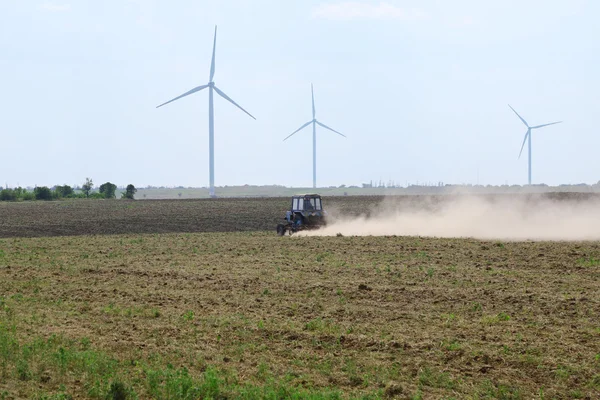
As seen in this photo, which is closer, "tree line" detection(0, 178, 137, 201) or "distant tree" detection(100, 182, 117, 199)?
→ "tree line" detection(0, 178, 137, 201)

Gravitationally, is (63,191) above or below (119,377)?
above

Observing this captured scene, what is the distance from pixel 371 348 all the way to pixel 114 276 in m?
15.8

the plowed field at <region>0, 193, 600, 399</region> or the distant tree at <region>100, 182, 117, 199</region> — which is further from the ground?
the distant tree at <region>100, 182, 117, 199</region>

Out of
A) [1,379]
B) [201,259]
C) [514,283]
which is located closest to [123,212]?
[201,259]

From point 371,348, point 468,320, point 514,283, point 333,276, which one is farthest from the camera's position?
point 333,276

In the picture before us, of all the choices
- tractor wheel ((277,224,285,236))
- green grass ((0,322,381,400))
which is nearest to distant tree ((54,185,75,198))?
tractor wheel ((277,224,285,236))

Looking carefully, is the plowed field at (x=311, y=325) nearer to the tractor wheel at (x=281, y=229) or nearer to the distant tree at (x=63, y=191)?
the tractor wheel at (x=281, y=229)

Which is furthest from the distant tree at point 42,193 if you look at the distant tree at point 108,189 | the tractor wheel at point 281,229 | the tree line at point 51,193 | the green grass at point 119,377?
the green grass at point 119,377

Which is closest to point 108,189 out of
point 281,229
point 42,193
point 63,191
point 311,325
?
point 63,191

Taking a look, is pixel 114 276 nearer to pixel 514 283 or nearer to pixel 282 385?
pixel 514 283

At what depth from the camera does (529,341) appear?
1734 centimetres

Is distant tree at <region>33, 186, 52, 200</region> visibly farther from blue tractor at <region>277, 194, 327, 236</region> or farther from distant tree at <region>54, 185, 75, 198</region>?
blue tractor at <region>277, 194, 327, 236</region>

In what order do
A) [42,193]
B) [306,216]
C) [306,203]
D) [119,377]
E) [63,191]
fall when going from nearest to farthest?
[119,377] → [306,216] → [306,203] → [42,193] → [63,191]

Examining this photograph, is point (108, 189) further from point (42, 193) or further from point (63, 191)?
point (42, 193)
